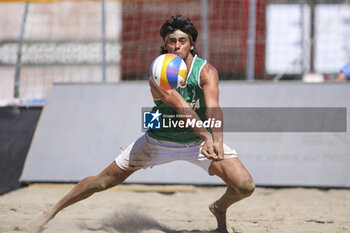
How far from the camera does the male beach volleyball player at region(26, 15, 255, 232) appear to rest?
13.0 ft

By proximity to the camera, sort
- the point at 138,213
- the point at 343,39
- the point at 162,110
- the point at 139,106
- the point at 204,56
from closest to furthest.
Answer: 1. the point at 162,110
2. the point at 138,213
3. the point at 139,106
4. the point at 204,56
5. the point at 343,39

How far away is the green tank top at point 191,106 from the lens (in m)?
4.13

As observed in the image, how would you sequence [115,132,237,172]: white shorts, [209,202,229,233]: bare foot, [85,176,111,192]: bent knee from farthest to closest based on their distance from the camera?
[209,202,229,233]: bare foot < [85,176,111,192]: bent knee < [115,132,237,172]: white shorts

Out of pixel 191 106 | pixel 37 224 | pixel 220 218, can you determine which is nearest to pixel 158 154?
pixel 191 106

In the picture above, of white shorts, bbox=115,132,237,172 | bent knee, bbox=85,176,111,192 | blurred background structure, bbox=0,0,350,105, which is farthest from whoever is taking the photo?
blurred background structure, bbox=0,0,350,105

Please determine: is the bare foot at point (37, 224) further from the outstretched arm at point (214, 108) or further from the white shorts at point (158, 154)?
the outstretched arm at point (214, 108)

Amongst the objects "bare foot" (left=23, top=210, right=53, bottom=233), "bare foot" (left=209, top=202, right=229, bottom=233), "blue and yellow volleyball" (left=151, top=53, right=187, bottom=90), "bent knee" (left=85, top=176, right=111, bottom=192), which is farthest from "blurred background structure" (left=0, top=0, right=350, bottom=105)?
"blue and yellow volleyball" (left=151, top=53, right=187, bottom=90)

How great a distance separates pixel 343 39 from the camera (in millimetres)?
10672

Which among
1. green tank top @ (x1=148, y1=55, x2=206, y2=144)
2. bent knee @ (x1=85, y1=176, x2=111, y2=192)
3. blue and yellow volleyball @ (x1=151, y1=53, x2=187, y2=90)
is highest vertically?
blue and yellow volleyball @ (x1=151, y1=53, x2=187, y2=90)

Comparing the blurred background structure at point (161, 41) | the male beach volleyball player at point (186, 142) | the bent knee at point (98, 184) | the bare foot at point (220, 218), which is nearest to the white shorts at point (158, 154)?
the male beach volleyball player at point (186, 142)

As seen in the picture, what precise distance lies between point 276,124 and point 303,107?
17.6 inches

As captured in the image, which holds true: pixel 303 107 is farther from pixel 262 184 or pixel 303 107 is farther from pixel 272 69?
pixel 272 69

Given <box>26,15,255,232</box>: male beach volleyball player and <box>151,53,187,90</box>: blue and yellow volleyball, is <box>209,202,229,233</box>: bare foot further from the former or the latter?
<box>151,53,187,90</box>: blue and yellow volleyball

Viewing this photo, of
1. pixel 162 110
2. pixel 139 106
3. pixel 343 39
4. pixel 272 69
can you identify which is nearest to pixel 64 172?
pixel 139 106
